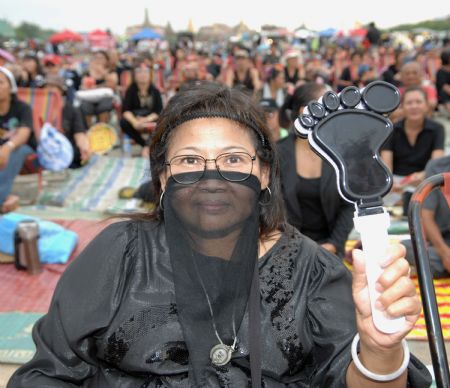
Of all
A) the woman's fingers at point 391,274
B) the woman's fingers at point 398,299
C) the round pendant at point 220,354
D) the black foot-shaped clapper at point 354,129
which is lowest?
the round pendant at point 220,354

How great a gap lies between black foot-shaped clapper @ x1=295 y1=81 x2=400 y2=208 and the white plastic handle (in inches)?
5.3

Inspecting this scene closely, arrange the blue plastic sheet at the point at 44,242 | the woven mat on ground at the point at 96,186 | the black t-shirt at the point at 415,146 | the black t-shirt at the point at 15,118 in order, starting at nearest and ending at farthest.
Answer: the blue plastic sheet at the point at 44,242, the black t-shirt at the point at 415,146, the black t-shirt at the point at 15,118, the woven mat on ground at the point at 96,186

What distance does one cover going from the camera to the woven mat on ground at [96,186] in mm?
A: 5986

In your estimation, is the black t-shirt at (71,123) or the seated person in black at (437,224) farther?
the black t-shirt at (71,123)

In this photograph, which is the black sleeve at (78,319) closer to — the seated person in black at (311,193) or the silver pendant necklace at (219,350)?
the silver pendant necklace at (219,350)

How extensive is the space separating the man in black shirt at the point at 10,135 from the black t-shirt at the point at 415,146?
3.59m

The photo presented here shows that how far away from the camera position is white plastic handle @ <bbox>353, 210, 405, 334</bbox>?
103cm

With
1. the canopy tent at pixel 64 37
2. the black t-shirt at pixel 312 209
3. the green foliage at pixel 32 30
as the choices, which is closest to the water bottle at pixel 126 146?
the black t-shirt at pixel 312 209

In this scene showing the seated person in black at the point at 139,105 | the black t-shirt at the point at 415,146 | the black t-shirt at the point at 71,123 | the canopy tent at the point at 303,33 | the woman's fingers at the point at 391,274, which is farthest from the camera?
the canopy tent at the point at 303,33

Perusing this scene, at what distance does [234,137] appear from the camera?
178 cm

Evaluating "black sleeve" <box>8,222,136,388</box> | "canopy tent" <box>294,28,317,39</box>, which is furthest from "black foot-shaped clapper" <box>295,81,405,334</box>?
"canopy tent" <box>294,28,317,39</box>

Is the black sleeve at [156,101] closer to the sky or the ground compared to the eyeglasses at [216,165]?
closer to the ground

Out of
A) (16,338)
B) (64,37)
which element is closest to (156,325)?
(16,338)

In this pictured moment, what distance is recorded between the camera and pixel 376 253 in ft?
3.37
